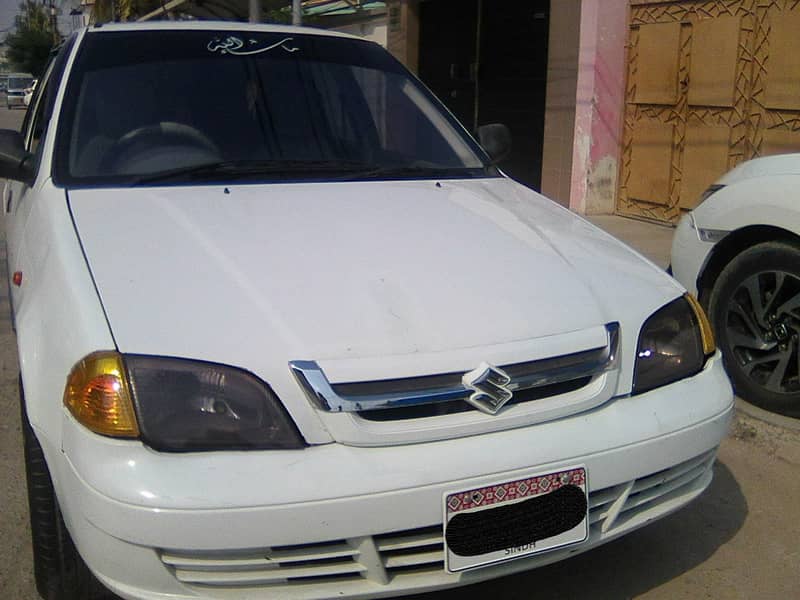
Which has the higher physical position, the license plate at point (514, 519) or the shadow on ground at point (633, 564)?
the license plate at point (514, 519)

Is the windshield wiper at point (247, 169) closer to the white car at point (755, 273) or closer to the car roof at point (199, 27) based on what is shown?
the car roof at point (199, 27)

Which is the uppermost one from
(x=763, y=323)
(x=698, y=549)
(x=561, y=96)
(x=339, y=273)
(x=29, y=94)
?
(x=339, y=273)

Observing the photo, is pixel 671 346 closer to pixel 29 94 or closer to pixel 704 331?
pixel 704 331

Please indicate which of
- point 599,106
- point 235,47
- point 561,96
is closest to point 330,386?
point 235,47

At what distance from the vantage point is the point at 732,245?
4148mm

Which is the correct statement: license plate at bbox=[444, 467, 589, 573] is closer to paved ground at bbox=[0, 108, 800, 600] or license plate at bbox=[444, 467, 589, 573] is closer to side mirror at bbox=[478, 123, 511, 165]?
paved ground at bbox=[0, 108, 800, 600]

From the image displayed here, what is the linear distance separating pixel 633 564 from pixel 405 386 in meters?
1.22

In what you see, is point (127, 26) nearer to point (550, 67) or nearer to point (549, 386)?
point (549, 386)

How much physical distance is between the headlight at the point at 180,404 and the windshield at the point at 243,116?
1.11 m

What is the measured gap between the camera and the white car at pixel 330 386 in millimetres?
1991

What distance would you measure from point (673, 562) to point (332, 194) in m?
1.61

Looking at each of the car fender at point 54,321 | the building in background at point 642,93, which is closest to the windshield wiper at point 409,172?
the car fender at point 54,321

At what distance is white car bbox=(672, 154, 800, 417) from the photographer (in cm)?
383

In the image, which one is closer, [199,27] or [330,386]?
[330,386]
